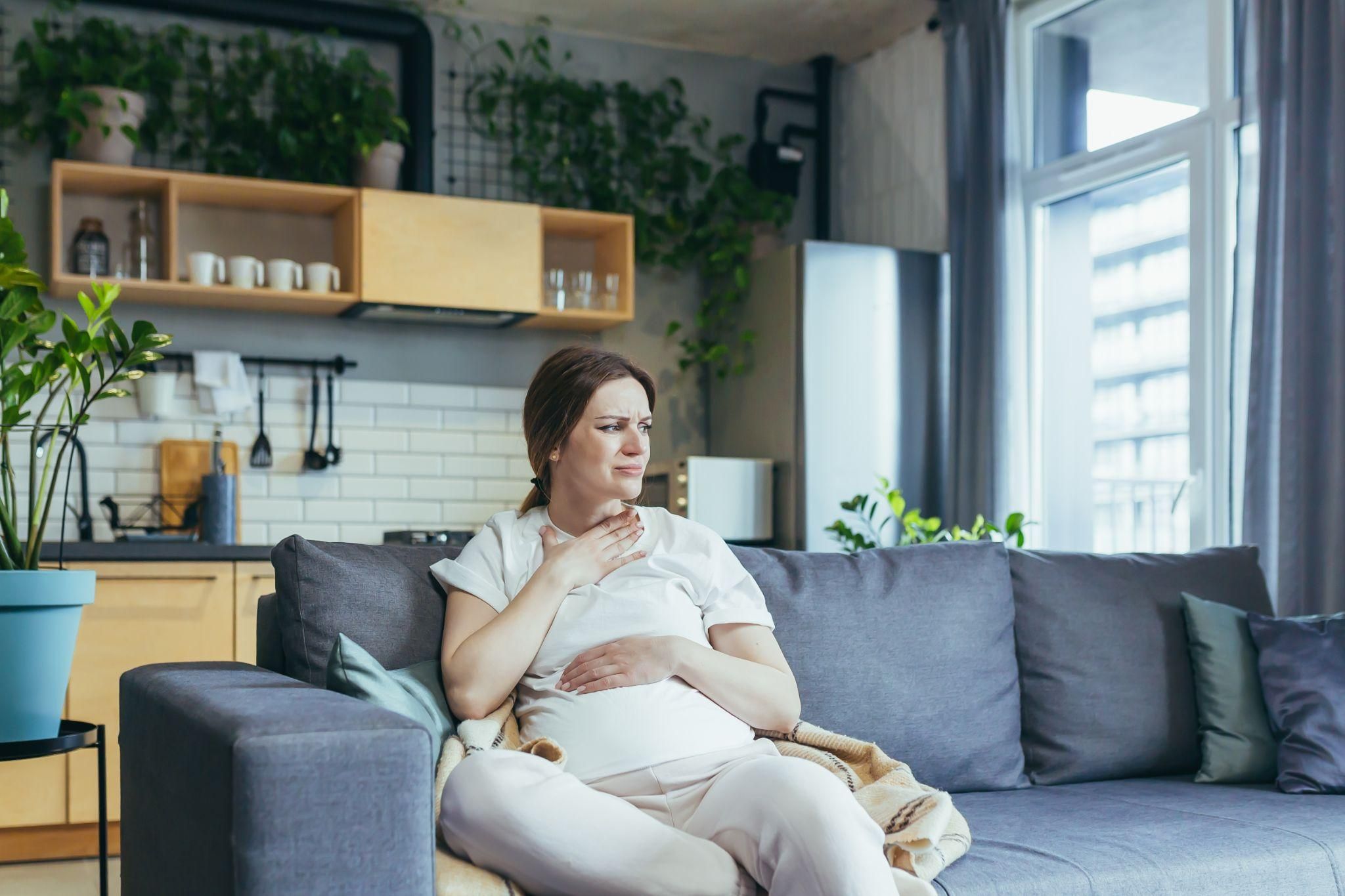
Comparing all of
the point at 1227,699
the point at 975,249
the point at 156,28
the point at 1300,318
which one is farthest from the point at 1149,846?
the point at 156,28

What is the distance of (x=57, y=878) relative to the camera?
330 centimetres

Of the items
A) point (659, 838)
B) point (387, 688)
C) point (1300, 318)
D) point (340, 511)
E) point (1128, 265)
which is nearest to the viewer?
point (659, 838)

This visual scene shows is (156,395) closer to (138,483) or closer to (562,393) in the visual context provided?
(138,483)

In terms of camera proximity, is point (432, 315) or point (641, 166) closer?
point (432, 315)

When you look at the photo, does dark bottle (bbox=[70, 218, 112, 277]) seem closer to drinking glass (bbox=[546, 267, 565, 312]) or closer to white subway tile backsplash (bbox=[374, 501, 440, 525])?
white subway tile backsplash (bbox=[374, 501, 440, 525])

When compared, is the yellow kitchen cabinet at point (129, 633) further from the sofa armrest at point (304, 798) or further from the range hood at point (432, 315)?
the sofa armrest at point (304, 798)

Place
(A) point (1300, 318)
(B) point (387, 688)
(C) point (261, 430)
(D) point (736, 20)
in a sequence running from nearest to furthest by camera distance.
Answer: (B) point (387, 688) → (A) point (1300, 318) → (C) point (261, 430) → (D) point (736, 20)

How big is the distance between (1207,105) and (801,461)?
1.64 m

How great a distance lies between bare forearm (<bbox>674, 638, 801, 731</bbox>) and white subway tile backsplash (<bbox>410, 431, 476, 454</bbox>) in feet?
9.35

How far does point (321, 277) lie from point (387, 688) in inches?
107

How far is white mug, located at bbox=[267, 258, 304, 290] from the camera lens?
13.7 ft

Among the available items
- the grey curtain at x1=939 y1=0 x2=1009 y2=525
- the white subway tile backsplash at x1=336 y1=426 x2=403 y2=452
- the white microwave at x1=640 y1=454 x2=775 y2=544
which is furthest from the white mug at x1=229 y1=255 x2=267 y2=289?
the grey curtain at x1=939 y1=0 x2=1009 y2=525

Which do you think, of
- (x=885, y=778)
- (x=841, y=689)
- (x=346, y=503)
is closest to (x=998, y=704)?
(x=841, y=689)

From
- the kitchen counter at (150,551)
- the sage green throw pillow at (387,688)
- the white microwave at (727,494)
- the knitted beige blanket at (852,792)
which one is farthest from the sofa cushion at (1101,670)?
the kitchen counter at (150,551)
